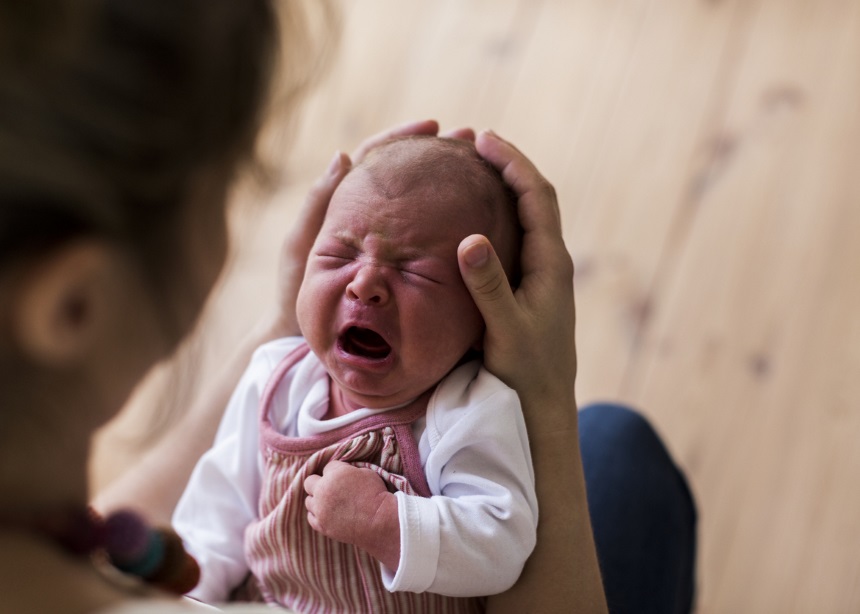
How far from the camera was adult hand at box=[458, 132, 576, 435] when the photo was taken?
0.84 m

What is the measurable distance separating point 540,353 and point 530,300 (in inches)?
2.1

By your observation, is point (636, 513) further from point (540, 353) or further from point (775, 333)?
point (775, 333)

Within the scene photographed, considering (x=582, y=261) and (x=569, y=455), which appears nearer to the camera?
(x=569, y=455)

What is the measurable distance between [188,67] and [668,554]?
85cm

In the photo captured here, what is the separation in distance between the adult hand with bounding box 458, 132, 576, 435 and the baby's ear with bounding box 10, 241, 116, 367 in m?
0.39

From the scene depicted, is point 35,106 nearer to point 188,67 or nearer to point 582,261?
point 188,67

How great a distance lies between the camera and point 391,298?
847mm

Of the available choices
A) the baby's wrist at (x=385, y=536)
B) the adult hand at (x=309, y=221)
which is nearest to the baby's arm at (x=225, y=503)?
the adult hand at (x=309, y=221)

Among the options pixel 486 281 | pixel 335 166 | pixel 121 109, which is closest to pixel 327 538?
pixel 486 281

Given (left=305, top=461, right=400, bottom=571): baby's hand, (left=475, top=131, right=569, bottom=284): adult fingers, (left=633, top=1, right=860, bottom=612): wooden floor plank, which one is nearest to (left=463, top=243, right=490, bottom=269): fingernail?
(left=475, top=131, right=569, bottom=284): adult fingers

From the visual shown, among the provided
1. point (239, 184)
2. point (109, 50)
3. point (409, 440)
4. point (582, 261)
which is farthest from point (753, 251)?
point (109, 50)

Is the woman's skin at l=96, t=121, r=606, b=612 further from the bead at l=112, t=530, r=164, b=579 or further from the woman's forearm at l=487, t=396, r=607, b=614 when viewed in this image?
the bead at l=112, t=530, r=164, b=579

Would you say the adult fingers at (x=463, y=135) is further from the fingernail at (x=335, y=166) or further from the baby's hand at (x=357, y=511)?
the baby's hand at (x=357, y=511)

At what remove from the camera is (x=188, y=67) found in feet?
1.55
